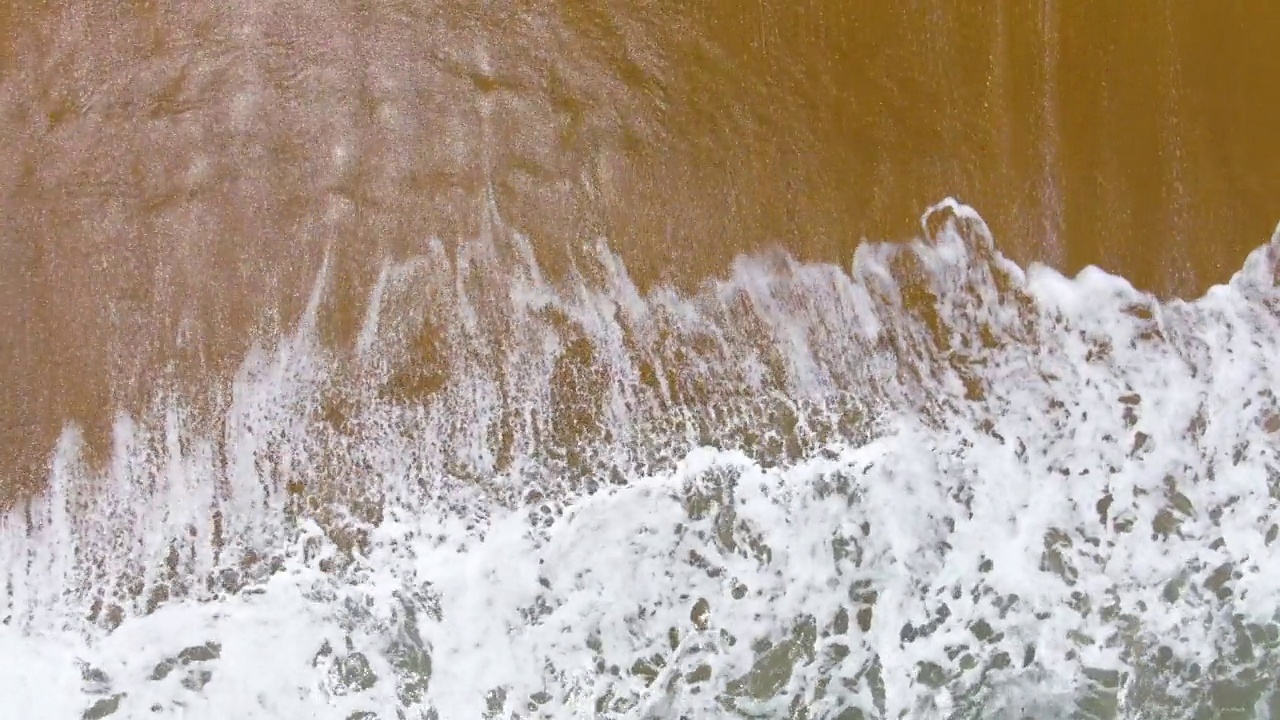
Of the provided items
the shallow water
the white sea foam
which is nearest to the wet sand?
the shallow water

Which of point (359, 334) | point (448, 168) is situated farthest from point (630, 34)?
point (359, 334)

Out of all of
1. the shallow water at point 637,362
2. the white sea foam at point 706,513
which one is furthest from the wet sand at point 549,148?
the white sea foam at point 706,513

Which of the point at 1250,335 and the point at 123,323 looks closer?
the point at 123,323

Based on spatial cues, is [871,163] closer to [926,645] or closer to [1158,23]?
[1158,23]

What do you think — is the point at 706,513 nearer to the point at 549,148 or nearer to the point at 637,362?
the point at 637,362

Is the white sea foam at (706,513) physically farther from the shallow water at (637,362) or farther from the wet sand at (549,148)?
the wet sand at (549,148)

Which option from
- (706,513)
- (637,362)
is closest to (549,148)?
(637,362)
